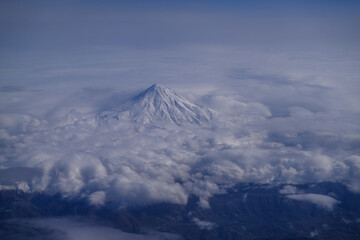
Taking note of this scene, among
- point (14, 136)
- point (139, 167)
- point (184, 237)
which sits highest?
point (14, 136)

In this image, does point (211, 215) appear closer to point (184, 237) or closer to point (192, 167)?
point (184, 237)

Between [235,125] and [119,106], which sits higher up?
[119,106]

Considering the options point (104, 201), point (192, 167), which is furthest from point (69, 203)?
point (192, 167)

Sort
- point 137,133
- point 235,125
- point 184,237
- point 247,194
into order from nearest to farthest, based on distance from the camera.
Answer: point 184,237 < point 247,194 < point 137,133 < point 235,125

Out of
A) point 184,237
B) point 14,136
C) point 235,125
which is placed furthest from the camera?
point 235,125

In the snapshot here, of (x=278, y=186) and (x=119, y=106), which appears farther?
(x=119, y=106)

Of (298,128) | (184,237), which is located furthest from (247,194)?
(298,128)
